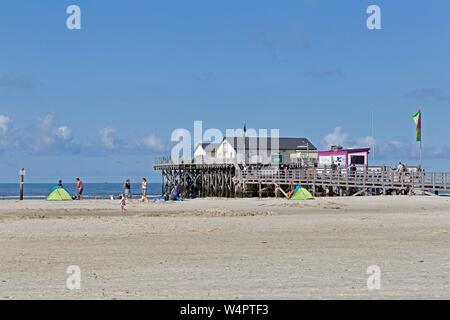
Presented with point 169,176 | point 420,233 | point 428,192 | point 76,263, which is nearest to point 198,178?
point 169,176

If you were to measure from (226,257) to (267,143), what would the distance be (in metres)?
73.2

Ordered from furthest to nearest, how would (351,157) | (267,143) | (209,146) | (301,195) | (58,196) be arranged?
1. (209,146)
2. (267,143)
3. (351,157)
4. (301,195)
5. (58,196)

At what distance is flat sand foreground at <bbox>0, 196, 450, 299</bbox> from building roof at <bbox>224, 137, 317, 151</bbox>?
62.5 metres

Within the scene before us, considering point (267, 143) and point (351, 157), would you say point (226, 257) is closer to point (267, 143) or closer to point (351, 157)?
point (351, 157)

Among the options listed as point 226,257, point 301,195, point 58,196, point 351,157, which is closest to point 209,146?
point 351,157

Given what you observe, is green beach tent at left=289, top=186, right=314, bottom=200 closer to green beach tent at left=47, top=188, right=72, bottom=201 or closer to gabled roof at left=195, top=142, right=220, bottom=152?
green beach tent at left=47, top=188, right=72, bottom=201

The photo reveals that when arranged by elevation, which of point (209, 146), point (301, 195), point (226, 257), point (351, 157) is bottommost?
point (226, 257)

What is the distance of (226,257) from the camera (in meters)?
12.9

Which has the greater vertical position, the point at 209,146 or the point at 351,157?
the point at 209,146

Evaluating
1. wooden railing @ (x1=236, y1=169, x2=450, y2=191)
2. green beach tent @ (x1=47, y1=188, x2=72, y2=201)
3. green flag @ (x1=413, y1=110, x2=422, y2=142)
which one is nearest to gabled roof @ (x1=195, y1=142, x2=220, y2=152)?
wooden railing @ (x1=236, y1=169, x2=450, y2=191)

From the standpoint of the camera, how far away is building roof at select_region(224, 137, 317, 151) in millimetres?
85019

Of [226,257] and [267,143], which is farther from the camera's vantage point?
[267,143]

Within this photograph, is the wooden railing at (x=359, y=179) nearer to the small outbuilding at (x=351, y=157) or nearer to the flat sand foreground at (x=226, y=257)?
the small outbuilding at (x=351, y=157)

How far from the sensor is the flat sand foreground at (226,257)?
31.6 feet
